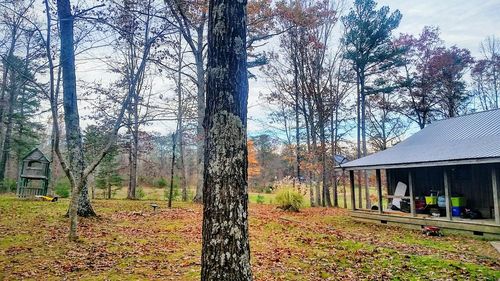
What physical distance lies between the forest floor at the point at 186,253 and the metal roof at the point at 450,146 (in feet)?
7.76

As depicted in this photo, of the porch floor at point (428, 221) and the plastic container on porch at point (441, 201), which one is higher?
the plastic container on porch at point (441, 201)

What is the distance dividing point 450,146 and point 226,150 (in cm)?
1085

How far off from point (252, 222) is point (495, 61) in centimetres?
2368

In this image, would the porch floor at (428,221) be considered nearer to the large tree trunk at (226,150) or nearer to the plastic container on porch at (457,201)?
the plastic container on porch at (457,201)

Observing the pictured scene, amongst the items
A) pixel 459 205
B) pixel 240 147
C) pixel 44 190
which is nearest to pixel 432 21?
pixel 459 205

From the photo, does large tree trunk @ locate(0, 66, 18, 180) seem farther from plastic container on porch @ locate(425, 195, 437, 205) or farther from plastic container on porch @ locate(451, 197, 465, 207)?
plastic container on porch @ locate(451, 197, 465, 207)

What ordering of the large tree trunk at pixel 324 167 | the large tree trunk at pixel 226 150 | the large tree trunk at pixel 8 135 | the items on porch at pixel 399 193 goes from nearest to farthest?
the large tree trunk at pixel 226 150
the items on porch at pixel 399 193
the large tree trunk at pixel 324 167
the large tree trunk at pixel 8 135

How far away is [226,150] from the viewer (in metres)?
2.50

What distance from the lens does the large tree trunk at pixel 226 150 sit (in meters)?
2.39

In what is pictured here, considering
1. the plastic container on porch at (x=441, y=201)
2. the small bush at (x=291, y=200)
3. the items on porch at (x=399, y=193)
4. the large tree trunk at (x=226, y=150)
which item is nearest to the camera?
the large tree trunk at (x=226, y=150)

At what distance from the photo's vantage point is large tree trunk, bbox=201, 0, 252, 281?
2.39 m

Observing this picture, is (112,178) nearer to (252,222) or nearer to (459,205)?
(252,222)

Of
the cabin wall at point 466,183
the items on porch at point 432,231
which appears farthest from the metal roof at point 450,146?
the items on porch at point 432,231

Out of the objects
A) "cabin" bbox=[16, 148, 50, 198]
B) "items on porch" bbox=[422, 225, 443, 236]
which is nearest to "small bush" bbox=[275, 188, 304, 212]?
"items on porch" bbox=[422, 225, 443, 236]
